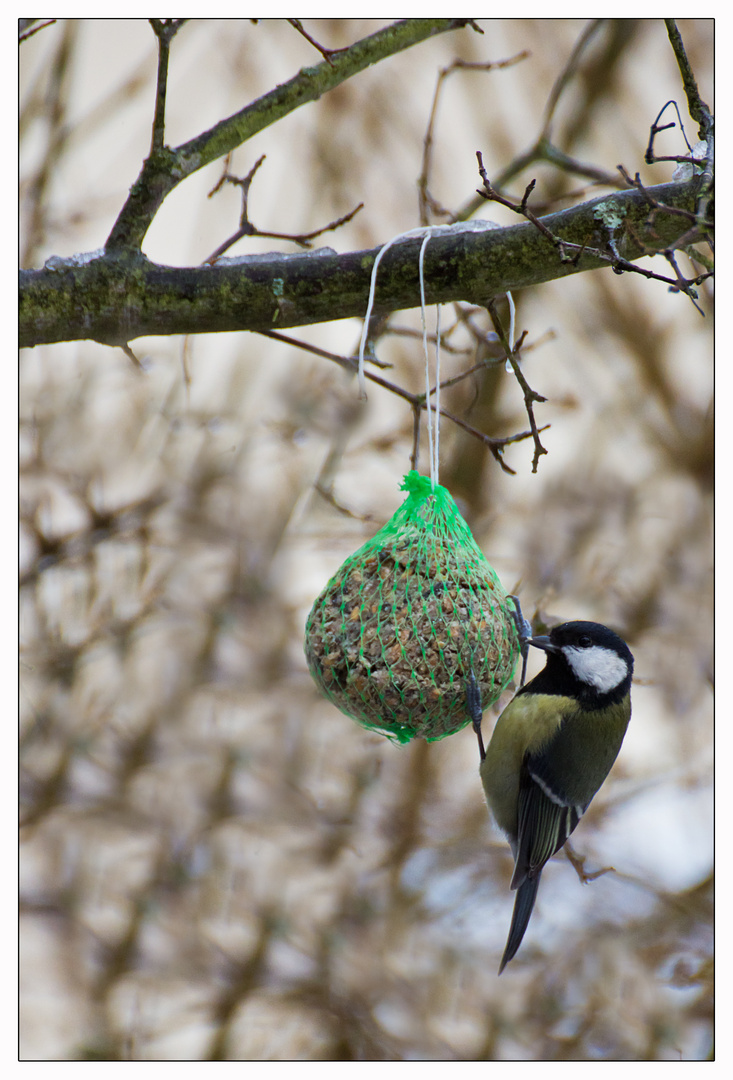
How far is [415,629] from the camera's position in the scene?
152 centimetres

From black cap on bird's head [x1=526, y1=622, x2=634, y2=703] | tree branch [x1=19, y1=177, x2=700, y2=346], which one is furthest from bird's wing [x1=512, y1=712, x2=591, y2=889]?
tree branch [x1=19, y1=177, x2=700, y2=346]

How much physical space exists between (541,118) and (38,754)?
3077 mm

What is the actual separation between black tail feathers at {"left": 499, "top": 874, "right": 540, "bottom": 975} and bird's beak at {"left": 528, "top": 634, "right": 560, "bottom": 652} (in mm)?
A: 589

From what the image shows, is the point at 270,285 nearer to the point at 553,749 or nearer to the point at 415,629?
the point at 415,629

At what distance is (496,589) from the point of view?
66.2 inches

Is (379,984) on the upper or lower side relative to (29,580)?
lower

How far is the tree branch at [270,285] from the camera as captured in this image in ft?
4.75

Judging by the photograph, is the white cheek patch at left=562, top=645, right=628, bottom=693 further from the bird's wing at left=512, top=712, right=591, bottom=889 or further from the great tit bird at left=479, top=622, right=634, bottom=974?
the bird's wing at left=512, top=712, right=591, bottom=889

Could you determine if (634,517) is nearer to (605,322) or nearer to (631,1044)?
(605,322)

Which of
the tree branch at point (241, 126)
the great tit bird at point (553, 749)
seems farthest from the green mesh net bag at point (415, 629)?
the tree branch at point (241, 126)

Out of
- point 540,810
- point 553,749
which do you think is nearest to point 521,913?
point 540,810

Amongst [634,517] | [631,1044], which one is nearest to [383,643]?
[634,517]

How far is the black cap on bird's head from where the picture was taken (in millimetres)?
1759

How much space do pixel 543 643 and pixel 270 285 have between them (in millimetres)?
878
